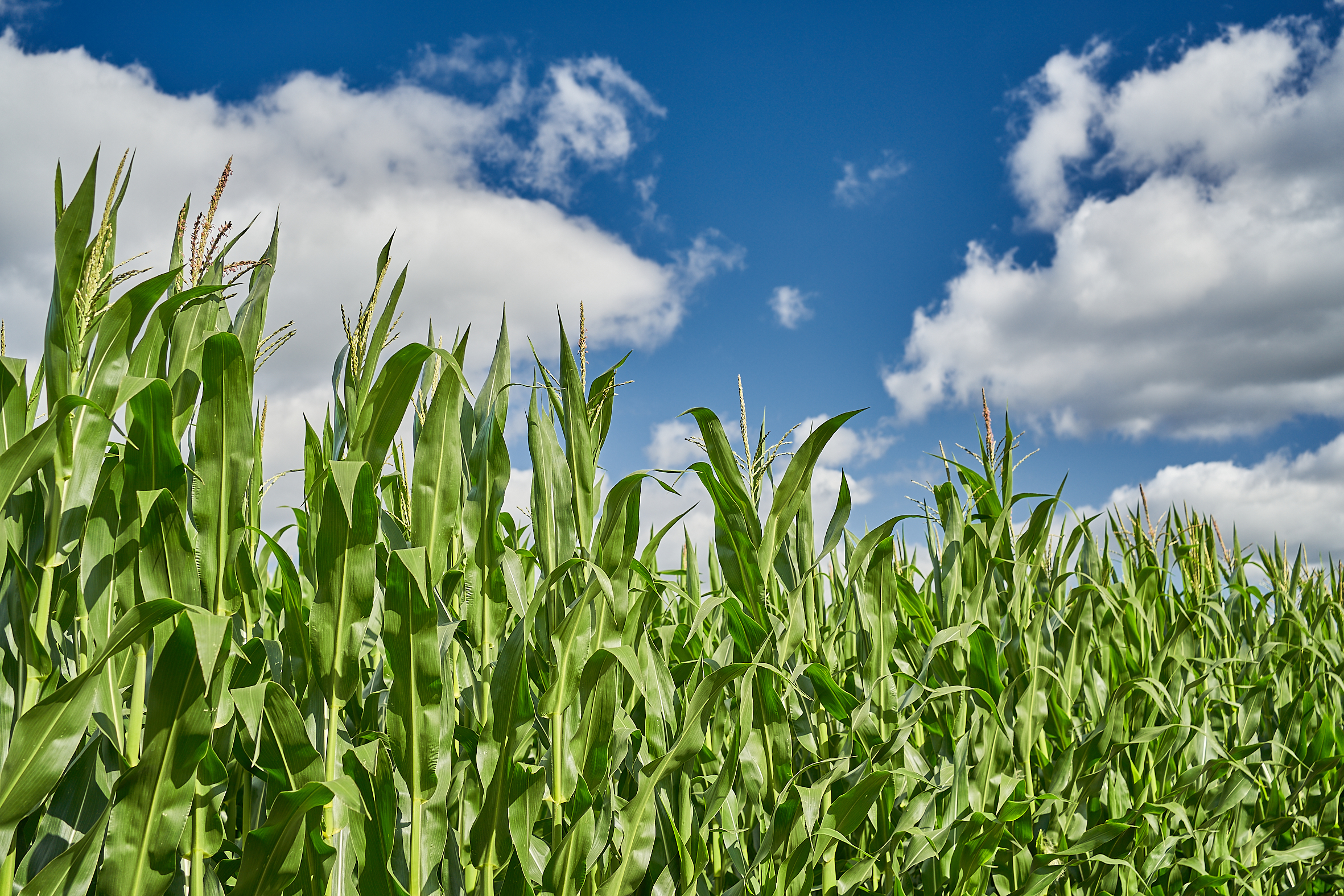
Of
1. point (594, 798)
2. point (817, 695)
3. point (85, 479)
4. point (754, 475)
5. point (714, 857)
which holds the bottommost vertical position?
point (714, 857)

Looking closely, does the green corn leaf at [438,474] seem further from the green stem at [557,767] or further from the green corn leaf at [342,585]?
the green stem at [557,767]

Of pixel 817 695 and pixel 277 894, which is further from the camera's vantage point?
pixel 817 695

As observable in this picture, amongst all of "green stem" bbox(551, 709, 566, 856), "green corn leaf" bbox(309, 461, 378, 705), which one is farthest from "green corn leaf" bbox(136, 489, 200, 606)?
"green stem" bbox(551, 709, 566, 856)

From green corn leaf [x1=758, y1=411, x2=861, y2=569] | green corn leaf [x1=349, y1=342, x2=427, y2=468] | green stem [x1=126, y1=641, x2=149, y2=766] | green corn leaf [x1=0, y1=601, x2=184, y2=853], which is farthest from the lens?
green corn leaf [x1=758, y1=411, x2=861, y2=569]

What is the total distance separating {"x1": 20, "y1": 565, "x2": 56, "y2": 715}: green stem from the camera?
2.92ft

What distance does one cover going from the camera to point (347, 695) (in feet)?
3.38

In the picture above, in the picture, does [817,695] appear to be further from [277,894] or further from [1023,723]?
[277,894]

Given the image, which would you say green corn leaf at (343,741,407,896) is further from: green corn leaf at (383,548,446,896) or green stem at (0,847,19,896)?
green stem at (0,847,19,896)

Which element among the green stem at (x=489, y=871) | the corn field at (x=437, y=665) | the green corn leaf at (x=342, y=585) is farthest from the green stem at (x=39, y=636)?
the green stem at (x=489, y=871)

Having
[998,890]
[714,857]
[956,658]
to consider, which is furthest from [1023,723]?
[714,857]

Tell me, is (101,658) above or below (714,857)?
above

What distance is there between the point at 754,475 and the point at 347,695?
2.56 ft

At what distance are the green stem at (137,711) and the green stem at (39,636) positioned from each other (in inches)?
3.7

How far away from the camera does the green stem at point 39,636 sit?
0.89 meters
